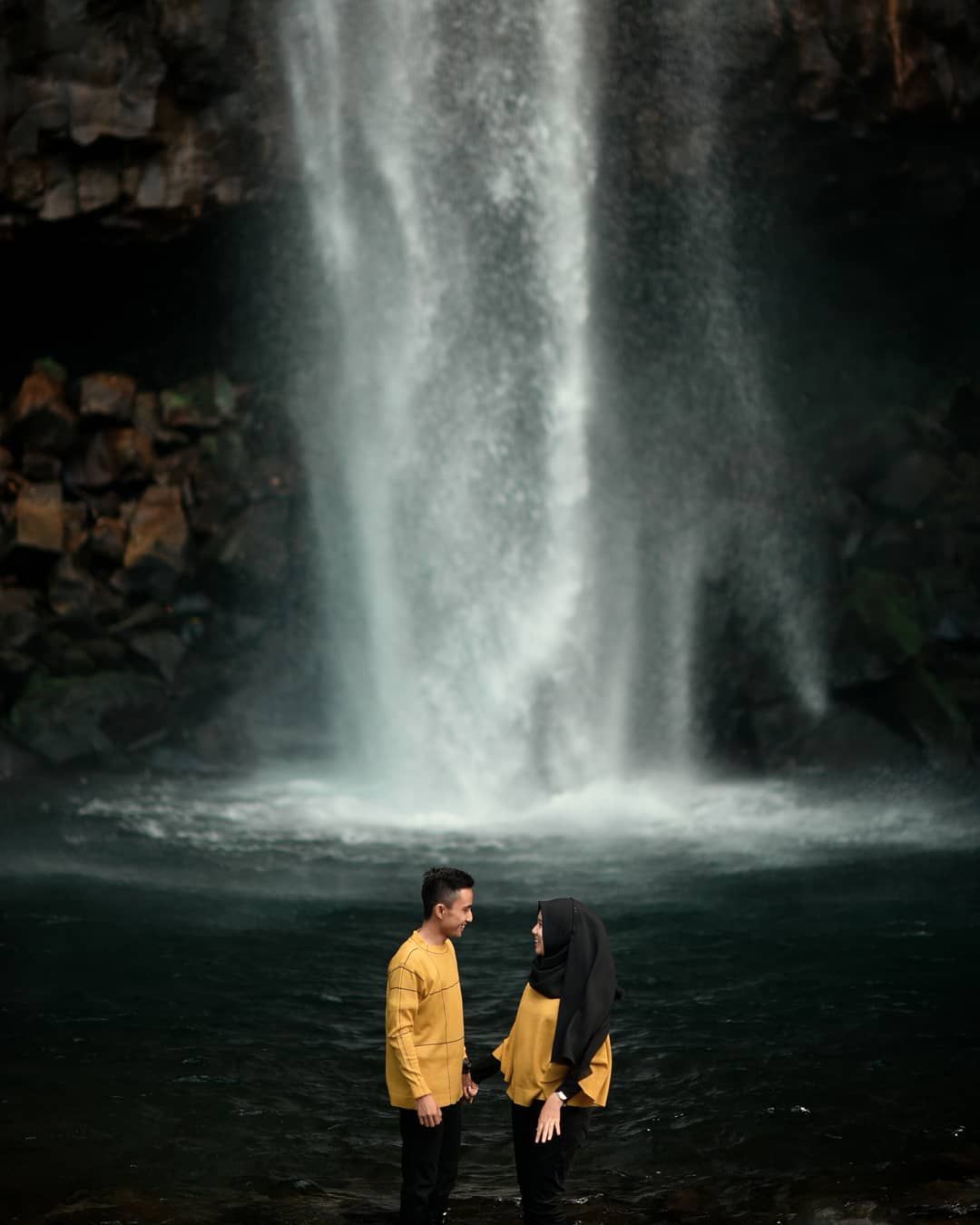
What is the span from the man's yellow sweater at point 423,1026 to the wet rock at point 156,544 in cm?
1594

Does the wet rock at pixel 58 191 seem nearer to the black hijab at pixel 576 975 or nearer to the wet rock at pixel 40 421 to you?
the wet rock at pixel 40 421

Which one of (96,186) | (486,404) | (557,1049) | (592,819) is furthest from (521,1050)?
(96,186)

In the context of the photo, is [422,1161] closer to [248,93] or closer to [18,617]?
[18,617]

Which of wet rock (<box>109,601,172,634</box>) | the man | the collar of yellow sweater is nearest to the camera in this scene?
the man

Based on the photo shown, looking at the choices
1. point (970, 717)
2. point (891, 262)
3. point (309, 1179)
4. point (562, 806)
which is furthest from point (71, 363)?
point (309, 1179)

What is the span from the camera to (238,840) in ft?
49.3

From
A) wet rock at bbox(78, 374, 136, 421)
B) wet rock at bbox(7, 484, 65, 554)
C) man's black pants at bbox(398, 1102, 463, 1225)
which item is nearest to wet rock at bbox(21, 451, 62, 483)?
wet rock at bbox(7, 484, 65, 554)

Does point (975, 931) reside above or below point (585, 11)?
below

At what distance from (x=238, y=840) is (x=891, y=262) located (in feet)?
42.5

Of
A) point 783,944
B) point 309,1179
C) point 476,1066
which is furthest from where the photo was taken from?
point 783,944

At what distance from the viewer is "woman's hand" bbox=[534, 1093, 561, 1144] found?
534 cm

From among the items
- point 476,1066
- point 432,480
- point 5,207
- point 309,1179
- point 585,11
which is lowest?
point 309,1179

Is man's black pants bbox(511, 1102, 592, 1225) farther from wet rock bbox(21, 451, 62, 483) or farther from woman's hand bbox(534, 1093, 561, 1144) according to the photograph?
wet rock bbox(21, 451, 62, 483)

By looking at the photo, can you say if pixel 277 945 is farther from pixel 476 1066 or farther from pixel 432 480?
pixel 432 480
